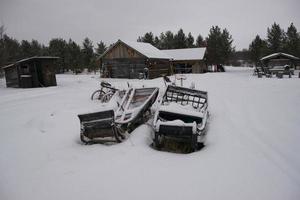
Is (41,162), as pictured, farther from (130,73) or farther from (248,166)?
(130,73)

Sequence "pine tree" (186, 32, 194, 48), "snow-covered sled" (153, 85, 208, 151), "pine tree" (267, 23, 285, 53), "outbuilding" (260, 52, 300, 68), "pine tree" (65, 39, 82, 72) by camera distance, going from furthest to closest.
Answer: "pine tree" (186, 32, 194, 48) < "pine tree" (65, 39, 82, 72) < "pine tree" (267, 23, 285, 53) < "outbuilding" (260, 52, 300, 68) < "snow-covered sled" (153, 85, 208, 151)

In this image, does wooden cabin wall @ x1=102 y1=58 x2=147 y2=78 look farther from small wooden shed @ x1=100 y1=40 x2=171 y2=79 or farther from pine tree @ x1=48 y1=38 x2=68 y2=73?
pine tree @ x1=48 y1=38 x2=68 y2=73

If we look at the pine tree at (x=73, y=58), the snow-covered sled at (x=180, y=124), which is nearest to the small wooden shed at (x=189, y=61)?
the pine tree at (x=73, y=58)

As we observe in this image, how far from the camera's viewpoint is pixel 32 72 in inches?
790

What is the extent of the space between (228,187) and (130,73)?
23864 millimetres

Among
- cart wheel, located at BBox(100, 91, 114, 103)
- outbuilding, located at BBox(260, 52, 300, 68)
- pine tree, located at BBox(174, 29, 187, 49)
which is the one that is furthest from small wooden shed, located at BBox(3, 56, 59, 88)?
pine tree, located at BBox(174, 29, 187, 49)

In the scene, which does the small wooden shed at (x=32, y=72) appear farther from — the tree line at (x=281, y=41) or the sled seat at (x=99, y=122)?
the tree line at (x=281, y=41)

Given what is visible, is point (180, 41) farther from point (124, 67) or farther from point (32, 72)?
point (32, 72)

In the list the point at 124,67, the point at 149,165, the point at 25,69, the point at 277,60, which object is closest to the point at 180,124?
the point at 149,165

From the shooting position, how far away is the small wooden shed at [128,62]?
84.6ft

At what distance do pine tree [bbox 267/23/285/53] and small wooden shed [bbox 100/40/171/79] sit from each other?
28.2m

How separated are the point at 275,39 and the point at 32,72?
44731mm

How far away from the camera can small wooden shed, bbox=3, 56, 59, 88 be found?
19.8 meters

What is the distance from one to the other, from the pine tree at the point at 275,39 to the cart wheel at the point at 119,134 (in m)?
46.2
